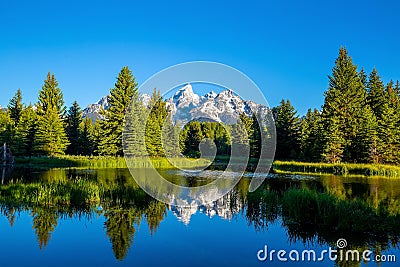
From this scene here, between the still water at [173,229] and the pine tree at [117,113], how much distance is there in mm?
30547

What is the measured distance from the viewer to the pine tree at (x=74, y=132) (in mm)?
50875

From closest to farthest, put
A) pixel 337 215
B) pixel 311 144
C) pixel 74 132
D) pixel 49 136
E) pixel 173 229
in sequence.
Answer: pixel 337 215, pixel 173 229, pixel 49 136, pixel 311 144, pixel 74 132

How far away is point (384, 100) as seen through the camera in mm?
48500

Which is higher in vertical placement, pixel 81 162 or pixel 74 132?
pixel 74 132

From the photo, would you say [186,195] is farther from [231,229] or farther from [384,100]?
[384,100]

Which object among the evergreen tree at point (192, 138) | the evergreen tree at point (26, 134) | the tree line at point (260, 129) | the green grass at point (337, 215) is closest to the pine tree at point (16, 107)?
the tree line at point (260, 129)

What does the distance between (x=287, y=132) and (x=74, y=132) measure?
3301 centimetres

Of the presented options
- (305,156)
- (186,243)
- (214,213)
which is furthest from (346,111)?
(186,243)

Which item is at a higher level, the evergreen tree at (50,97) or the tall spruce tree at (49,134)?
the evergreen tree at (50,97)

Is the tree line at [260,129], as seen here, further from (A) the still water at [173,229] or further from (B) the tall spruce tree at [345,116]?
(A) the still water at [173,229]

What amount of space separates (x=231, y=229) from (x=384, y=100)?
1810 inches

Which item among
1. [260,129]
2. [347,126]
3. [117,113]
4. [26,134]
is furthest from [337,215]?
[26,134]

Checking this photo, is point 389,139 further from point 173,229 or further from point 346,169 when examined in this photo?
point 173,229

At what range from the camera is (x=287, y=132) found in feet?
176
